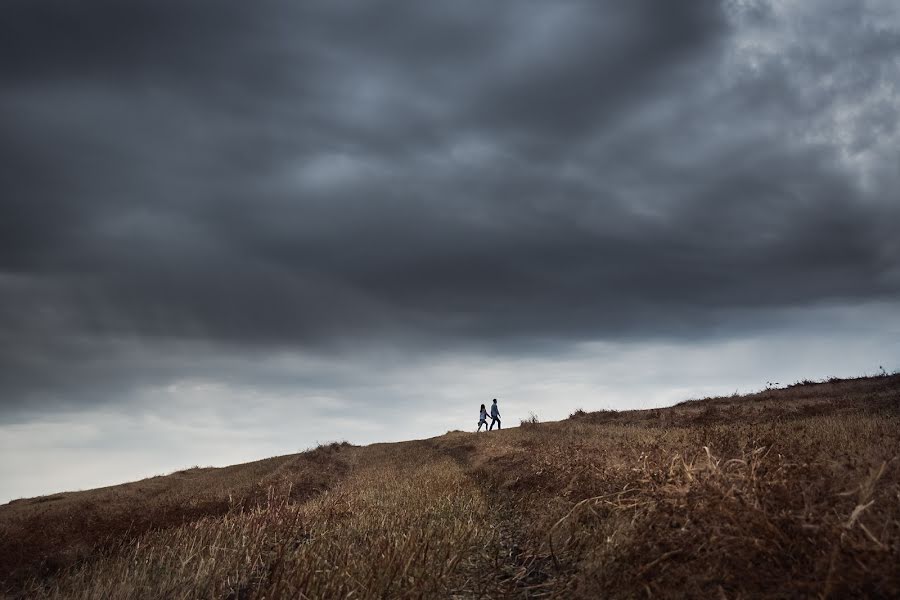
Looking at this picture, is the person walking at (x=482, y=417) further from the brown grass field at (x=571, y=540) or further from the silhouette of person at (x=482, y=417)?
the brown grass field at (x=571, y=540)

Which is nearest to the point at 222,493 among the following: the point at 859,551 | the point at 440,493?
the point at 440,493

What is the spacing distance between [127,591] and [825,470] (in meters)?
7.27

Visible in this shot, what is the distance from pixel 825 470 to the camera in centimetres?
519

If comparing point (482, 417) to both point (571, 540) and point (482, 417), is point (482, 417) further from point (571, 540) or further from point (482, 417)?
point (571, 540)

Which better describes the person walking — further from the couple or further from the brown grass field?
the brown grass field

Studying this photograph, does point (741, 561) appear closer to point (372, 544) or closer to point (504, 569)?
point (504, 569)

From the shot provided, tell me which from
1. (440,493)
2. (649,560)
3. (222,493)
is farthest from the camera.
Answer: (222,493)

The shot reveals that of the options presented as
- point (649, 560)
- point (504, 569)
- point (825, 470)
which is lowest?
point (504, 569)

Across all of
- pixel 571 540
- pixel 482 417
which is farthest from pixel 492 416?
pixel 571 540

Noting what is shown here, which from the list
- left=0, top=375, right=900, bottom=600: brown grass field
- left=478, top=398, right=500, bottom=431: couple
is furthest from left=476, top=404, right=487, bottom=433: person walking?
left=0, top=375, right=900, bottom=600: brown grass field

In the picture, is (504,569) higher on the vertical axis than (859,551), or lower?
lower

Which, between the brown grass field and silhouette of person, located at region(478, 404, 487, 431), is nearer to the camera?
the brown grass field

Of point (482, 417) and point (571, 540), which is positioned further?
point (482, 417)

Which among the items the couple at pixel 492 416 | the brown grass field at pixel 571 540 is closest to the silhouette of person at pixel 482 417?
the couple at pixel 492 416
